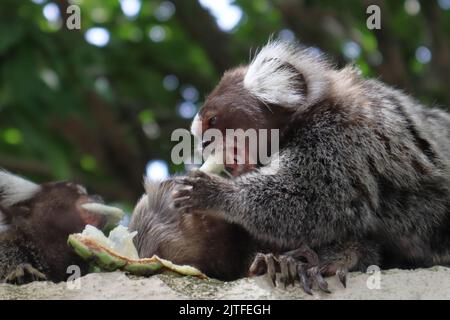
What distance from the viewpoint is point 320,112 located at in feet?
19.3

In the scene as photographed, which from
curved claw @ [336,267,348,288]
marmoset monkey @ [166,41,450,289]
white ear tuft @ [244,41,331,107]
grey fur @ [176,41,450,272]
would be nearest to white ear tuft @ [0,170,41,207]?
marmoset monkey @ [166,41,450,289]

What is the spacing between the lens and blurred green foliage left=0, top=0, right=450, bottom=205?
9555 millimetres

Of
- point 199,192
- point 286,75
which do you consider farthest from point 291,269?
A: point 286,75

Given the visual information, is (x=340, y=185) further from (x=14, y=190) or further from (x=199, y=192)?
(x=14, y=190)

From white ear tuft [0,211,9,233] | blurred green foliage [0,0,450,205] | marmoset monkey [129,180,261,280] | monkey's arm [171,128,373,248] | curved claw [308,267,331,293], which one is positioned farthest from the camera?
blurred green foliage [0,0,450,205]

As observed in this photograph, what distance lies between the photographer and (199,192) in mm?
5512

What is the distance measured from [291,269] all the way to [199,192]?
37.2 inches

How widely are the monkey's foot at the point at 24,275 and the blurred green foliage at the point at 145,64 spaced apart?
3466 millimetres

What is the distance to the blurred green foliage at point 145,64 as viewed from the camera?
955 centimetres

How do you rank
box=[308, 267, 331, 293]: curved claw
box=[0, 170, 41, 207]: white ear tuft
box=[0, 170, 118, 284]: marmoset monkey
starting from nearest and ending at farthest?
1. box=[308, 267, 331, 293]: curved claw
2. box=[0, 170, 118, 284]: marmoset monkey
3. box=[0, 170, 41, 207]: white ear tuft

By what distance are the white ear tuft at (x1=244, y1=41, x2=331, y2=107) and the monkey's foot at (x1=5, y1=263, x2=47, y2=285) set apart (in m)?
2.16

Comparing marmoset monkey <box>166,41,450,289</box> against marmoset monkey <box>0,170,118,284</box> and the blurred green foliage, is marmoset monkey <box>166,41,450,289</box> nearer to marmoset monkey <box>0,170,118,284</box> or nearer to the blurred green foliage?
marmoset monkey <box>0,170,118,284</box>

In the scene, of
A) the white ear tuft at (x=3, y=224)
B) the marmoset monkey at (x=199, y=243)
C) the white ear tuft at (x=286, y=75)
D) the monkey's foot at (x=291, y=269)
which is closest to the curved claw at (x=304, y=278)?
the monkey's foot at (x=291, y=269)

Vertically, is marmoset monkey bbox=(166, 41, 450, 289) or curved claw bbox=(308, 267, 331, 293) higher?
marmoset monkey bbox=(166, 41, 450, 289)
